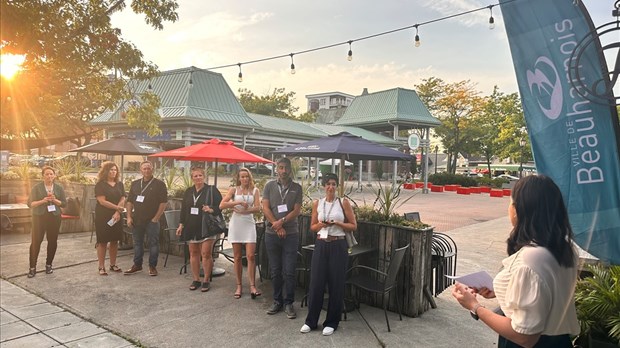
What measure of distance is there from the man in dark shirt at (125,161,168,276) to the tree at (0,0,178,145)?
2039 mm

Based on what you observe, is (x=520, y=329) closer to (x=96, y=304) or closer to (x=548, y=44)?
(x=548, y=44)

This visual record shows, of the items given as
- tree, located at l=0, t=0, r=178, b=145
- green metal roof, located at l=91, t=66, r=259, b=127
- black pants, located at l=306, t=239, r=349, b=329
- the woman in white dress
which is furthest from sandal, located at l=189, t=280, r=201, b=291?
green metal roof, located at l=91, t=66, r=259, b=127

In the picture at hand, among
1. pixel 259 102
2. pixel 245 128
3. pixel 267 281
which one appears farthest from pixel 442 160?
pixel 267 281

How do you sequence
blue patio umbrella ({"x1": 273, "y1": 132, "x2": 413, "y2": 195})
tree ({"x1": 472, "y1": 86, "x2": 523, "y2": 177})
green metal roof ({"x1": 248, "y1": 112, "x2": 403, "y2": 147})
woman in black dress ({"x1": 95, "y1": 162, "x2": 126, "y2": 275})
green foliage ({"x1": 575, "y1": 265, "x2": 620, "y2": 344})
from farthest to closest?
tree ({"x1": 472, "y1": 86, "x2": 523, "y2": 177})
green metal roof ({"x1": 248, "y1": 112, "x2": 403, "y2": 147})
woman in black dress ({"x1": 95, "y1": 162, "x2": 126, "y2": 275})
blue patio umbrella ({"x1": 273, "y1": 132, "x2": 413, "y2": 195})
green foliage ({"x1": 575, "y1": 265, "x2": 620, "y2": 344})

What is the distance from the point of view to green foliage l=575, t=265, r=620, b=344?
2994 mm

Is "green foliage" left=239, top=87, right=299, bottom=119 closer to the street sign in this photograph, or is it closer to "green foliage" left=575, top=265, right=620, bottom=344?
the street sign

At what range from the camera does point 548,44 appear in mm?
3256

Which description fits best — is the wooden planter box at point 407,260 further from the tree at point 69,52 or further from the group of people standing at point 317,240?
the tree at point 69,52

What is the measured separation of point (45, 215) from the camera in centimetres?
589

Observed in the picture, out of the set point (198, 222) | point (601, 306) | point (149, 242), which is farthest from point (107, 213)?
point (601, 306)

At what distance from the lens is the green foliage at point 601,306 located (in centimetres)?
299

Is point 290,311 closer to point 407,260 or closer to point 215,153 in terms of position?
point 407,260

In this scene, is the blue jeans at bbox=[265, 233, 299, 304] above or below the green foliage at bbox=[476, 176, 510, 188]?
below

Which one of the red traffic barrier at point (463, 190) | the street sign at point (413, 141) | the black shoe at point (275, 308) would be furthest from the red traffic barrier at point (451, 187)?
the black shoe at point (275, 308)
